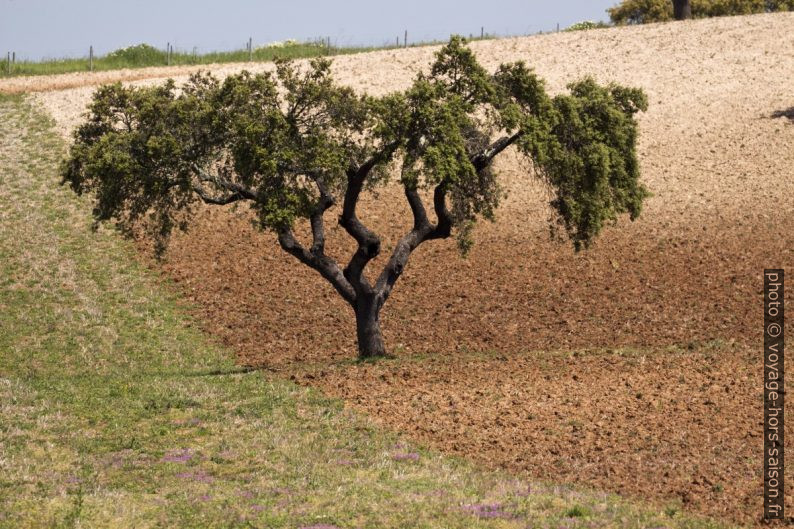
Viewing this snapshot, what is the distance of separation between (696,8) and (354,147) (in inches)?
3180

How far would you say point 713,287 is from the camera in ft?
127

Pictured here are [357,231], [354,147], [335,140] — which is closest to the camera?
[335,140]

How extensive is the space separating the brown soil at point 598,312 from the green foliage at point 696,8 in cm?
3744

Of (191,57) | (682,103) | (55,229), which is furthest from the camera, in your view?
(191,57)

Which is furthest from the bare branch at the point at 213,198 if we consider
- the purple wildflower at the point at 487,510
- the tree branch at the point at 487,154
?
the purple wildflower at the point at 487,510

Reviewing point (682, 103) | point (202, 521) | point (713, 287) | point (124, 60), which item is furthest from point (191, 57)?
point (202, 521)

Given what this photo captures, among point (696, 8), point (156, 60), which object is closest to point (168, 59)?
point (156, 60)

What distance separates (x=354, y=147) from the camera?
30.5 m

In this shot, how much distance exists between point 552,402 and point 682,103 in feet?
126

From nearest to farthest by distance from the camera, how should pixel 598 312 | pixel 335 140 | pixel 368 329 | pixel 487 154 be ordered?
pixel 335 140
pixel 487 154
pixel 368 329
pixel 598 312

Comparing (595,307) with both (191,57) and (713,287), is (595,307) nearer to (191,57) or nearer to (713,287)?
(713,287)

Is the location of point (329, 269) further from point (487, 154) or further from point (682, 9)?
point (682, 9)

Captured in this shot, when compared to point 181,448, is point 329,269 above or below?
above

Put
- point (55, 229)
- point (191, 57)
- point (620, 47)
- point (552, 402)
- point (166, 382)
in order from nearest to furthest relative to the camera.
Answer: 1. point (552, 402)
2. point (166, 382)
3. point (55, 229)
4. point (620, 47)
5. point (191, 57)
